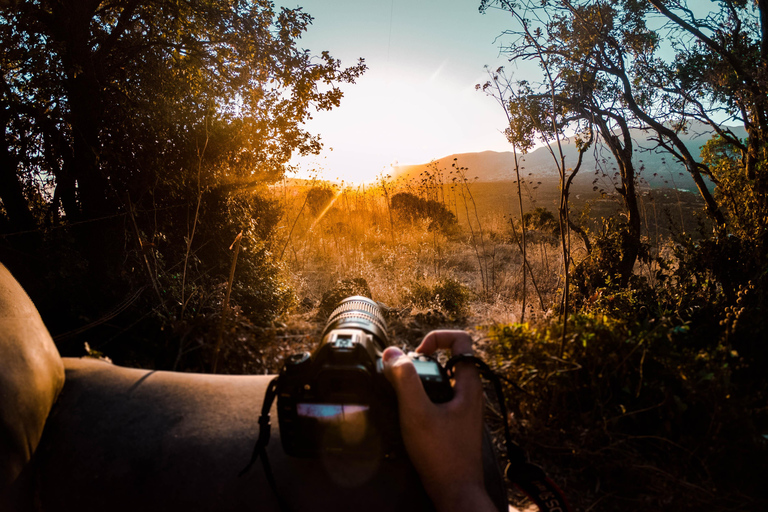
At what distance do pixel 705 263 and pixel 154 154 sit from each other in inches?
198

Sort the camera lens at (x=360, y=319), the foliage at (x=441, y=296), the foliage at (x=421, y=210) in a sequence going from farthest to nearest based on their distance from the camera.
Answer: the foliage at (x=421, y=210), the foliage at (x=441, y=296), the camera lens at (x=360, y=319)

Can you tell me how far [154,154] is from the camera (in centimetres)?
371

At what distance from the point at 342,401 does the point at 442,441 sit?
297 mm

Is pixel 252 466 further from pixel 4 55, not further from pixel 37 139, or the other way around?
pixel 4 55

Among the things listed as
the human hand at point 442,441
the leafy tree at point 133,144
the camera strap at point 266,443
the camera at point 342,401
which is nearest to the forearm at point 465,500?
the human hand at point 442,441

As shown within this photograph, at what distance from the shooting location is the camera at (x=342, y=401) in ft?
3.35

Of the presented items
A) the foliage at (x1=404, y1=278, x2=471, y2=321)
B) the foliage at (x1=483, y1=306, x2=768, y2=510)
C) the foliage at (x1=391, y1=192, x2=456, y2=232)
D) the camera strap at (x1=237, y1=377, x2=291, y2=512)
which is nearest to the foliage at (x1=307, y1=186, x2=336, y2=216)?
the foliage at (x1=391, y1=192, x2=456, y2=232)

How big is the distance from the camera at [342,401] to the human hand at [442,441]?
50mm

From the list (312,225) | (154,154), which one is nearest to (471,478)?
(154,154)

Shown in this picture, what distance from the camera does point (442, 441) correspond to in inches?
38.2

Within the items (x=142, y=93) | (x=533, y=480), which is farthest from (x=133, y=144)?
(x=533, y=480)

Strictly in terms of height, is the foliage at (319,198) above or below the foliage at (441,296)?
above

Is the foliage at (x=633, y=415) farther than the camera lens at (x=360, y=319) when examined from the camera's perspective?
No

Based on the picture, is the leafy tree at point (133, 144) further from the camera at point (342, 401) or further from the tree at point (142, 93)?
the camera at point (342, 401)
